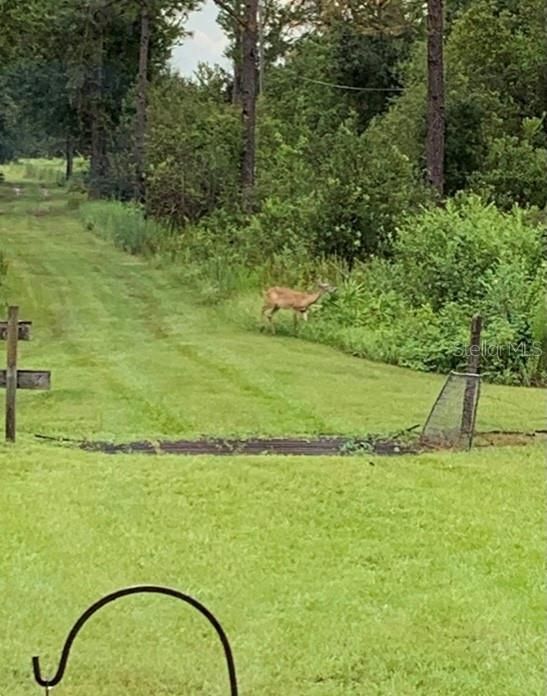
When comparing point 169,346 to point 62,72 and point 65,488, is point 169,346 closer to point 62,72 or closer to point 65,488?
point 65,488

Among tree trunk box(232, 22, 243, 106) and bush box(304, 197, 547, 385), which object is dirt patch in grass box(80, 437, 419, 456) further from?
tree trunk box(232, 22, 243, 106)

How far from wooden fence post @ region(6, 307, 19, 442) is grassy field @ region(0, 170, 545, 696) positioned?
19cm

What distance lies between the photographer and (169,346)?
11398 millimetres

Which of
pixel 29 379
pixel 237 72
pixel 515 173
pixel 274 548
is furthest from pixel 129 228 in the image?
pixel 274 548

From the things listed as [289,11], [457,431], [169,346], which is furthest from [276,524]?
[289,11]

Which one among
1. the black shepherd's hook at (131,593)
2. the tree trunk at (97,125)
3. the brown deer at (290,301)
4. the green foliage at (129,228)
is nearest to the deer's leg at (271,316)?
the brown deer at (290,301)

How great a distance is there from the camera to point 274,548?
455 cm

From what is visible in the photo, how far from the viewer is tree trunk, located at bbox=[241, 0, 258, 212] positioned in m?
18.8

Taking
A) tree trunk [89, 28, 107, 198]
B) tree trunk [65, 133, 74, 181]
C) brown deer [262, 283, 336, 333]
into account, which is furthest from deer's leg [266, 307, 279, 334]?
tree trunk [65, 133, 74, 181]

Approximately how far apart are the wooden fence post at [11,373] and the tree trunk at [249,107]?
469 inches

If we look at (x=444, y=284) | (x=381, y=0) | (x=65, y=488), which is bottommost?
(x=65, y=488)

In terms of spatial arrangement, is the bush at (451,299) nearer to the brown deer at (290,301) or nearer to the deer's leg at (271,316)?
the brown deer at (290,301)

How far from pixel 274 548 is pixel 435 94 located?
43.1 ft

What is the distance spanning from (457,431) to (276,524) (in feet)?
7.77
